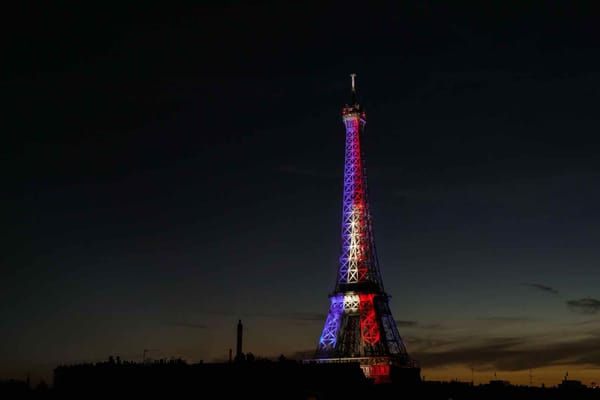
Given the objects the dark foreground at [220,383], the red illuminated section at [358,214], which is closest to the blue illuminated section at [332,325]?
the red illuminated section at [358,214]

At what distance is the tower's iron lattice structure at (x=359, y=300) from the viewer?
127350 millimetres

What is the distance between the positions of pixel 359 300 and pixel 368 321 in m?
4.00

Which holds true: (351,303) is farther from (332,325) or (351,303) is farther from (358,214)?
(358,214)

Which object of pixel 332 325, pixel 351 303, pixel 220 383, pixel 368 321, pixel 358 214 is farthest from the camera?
pixel 358 214

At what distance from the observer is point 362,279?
135125 mm

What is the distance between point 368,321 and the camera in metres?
132

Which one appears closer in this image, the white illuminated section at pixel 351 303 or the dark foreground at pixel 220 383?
the dark foreground at pixel 220 383

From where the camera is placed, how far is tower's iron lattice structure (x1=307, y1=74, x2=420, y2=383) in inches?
5014

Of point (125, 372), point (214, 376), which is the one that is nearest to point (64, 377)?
point (125, 372)

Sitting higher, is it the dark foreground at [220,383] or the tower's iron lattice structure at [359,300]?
the tower's iron lattice structure at [359,300]

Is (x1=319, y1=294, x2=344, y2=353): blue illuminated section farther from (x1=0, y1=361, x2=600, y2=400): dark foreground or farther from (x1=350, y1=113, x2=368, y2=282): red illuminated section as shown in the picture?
(x1=0, y1=361, x2=600, y2=400): dark foreground

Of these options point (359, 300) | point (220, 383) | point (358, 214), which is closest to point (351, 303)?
point (359, 300)

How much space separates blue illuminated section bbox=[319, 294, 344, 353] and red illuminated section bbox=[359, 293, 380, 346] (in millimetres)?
3750

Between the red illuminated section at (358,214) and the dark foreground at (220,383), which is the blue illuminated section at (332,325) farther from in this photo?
the dark foreground at (220,383)
